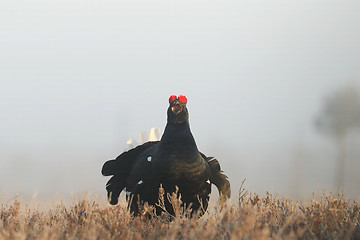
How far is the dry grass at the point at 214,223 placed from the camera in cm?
404

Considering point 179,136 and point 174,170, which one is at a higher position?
point 179,136

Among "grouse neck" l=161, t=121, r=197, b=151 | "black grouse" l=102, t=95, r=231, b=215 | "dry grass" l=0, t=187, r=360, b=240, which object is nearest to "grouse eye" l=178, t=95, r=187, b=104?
"black grouse" l=102, t=95, r=231, b=215

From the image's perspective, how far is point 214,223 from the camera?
4.31 m

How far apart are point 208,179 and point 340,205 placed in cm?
206

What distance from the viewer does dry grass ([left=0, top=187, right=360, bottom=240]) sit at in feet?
13.3

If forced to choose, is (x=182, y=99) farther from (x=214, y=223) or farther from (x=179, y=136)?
(x=214, y=223)

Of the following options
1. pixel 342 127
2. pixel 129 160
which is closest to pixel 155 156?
pixel 129 160

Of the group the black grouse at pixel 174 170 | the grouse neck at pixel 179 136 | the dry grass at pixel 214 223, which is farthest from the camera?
the grouse neck at pixel 179 136

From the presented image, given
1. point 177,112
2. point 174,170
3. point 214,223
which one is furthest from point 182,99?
point 214,223

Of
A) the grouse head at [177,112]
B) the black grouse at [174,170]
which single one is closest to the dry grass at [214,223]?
the black grouse at [174,170]

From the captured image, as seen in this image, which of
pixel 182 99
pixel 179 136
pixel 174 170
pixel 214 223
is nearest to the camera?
pixel 214 223

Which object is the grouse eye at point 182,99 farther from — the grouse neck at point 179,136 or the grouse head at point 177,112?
the grouse neck at point 179,136

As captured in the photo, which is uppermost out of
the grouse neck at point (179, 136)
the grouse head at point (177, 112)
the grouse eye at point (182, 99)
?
the grouse eye at point (182, 99)

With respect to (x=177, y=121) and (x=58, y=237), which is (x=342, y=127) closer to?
(x=177, y=121)
